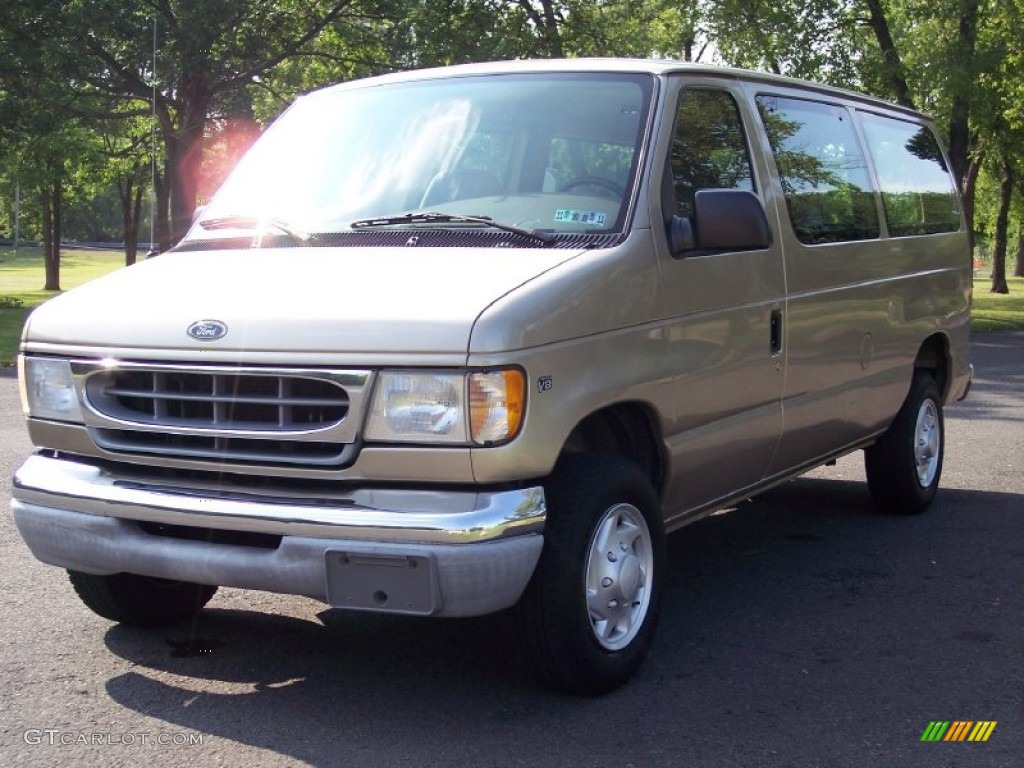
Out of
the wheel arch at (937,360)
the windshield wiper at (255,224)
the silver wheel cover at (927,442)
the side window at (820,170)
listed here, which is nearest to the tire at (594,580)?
the windshield wiper at (255,224)

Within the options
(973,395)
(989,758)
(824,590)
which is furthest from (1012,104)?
(989,758)

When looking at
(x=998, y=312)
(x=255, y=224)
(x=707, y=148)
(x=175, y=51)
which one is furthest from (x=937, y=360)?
(x=998, y=312)

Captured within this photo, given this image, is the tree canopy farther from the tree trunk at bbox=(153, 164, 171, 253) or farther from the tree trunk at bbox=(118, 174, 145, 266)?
the tree trunk at bbox=(118, 174, 145, 266)

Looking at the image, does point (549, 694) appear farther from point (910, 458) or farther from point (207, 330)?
point (910, 458)

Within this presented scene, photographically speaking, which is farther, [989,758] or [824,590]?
[824,590]

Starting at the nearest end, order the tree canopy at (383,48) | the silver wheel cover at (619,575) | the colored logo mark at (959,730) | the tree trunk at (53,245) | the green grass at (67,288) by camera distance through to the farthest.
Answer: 1. the colored logo mark at (959,730)
2. the silver wheel cover at (619,575)
3. the green grass at (67,288)
4. the tree canopy at (383,48)
5. the tree trunk at (53,245)

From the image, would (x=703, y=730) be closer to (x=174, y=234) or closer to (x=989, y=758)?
(x=989, y=758)

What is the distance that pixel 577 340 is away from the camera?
13.7ft

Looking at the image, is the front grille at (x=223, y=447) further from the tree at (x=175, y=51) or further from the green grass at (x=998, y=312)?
the green grass at (x=998, y=312)

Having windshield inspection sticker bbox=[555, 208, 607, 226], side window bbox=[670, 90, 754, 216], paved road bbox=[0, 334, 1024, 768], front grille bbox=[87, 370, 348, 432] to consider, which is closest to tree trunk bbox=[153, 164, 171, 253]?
front grille bbox=[87, 370, 348, 432]

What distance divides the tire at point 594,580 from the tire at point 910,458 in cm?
308

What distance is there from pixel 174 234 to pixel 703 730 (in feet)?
77.7

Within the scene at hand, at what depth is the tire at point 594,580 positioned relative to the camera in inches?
161

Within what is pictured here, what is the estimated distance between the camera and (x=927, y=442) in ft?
24.9
